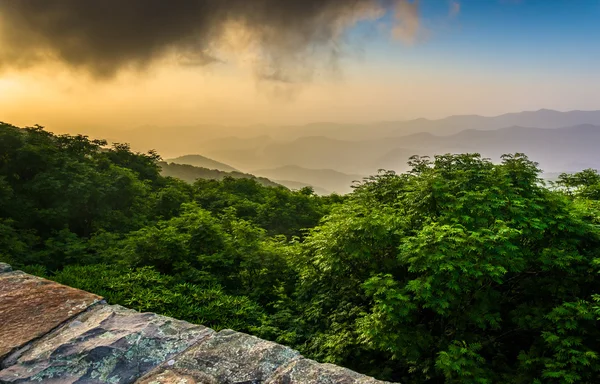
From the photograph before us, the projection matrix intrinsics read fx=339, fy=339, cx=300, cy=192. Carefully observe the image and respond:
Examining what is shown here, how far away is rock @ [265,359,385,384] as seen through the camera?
4.74ft

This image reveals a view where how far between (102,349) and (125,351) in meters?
0.10

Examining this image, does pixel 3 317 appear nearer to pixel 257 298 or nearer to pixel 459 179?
pixel 257 298

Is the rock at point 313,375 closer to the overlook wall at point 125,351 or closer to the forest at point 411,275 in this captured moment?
the overlook wall at point 125,351

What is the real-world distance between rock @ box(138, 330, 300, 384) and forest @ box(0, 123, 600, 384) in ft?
9.22

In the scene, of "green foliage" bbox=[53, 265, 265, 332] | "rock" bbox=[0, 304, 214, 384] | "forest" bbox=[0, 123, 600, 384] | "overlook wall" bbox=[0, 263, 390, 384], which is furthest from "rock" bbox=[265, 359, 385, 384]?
"forest" bbox=[0, 123, 600, 384]

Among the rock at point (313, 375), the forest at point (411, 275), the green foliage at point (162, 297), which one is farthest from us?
the forest at point (411, 275)

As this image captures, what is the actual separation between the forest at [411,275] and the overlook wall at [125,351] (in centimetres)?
236

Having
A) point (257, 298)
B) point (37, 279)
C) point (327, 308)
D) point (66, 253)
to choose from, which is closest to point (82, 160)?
point (66, 253)

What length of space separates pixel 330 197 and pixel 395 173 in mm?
12253

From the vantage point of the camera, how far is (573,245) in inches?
196

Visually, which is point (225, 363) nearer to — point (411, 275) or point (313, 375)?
point (313, 375)

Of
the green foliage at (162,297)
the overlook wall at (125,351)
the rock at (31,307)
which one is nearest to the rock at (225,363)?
the overlook wall at (125,351)

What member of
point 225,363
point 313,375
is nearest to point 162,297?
point 225,363

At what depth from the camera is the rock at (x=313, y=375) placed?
1.45m
